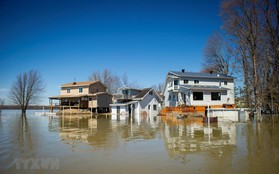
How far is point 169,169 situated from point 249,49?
773 inches

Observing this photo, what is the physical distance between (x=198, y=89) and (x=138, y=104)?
11.1 metres

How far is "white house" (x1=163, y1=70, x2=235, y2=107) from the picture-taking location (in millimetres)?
34875

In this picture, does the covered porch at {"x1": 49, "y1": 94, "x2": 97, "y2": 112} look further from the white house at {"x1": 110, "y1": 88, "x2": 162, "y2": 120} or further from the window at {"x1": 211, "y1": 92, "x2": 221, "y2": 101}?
the window at {"x1": 211, "y1": 92, "x2": 221, "y2": 101}

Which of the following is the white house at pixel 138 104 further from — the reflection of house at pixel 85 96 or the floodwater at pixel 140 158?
the floodwater at pixel 140 158

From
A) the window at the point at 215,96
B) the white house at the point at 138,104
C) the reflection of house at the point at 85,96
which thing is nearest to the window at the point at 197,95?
the window at the point at 215,96

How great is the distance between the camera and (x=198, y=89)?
34219 mm

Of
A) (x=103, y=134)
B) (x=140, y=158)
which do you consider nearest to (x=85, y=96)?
(x=103, y=134)

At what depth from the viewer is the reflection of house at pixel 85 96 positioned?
44.8m

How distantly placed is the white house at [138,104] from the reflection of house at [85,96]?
5594 millimetres

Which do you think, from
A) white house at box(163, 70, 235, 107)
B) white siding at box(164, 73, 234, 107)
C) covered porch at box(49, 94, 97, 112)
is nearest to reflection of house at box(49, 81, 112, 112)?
covered porch at box(49, 94, 97, 112)

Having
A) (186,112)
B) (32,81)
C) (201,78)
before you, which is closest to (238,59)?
(186,112)

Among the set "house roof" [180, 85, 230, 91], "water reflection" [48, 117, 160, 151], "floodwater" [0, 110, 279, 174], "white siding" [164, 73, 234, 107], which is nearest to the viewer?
"floodwater" [0, 110, 279, 174]

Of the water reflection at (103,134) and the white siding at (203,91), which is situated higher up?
the white siding at (203,91)

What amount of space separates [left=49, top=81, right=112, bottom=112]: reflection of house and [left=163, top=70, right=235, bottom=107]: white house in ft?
48.5
